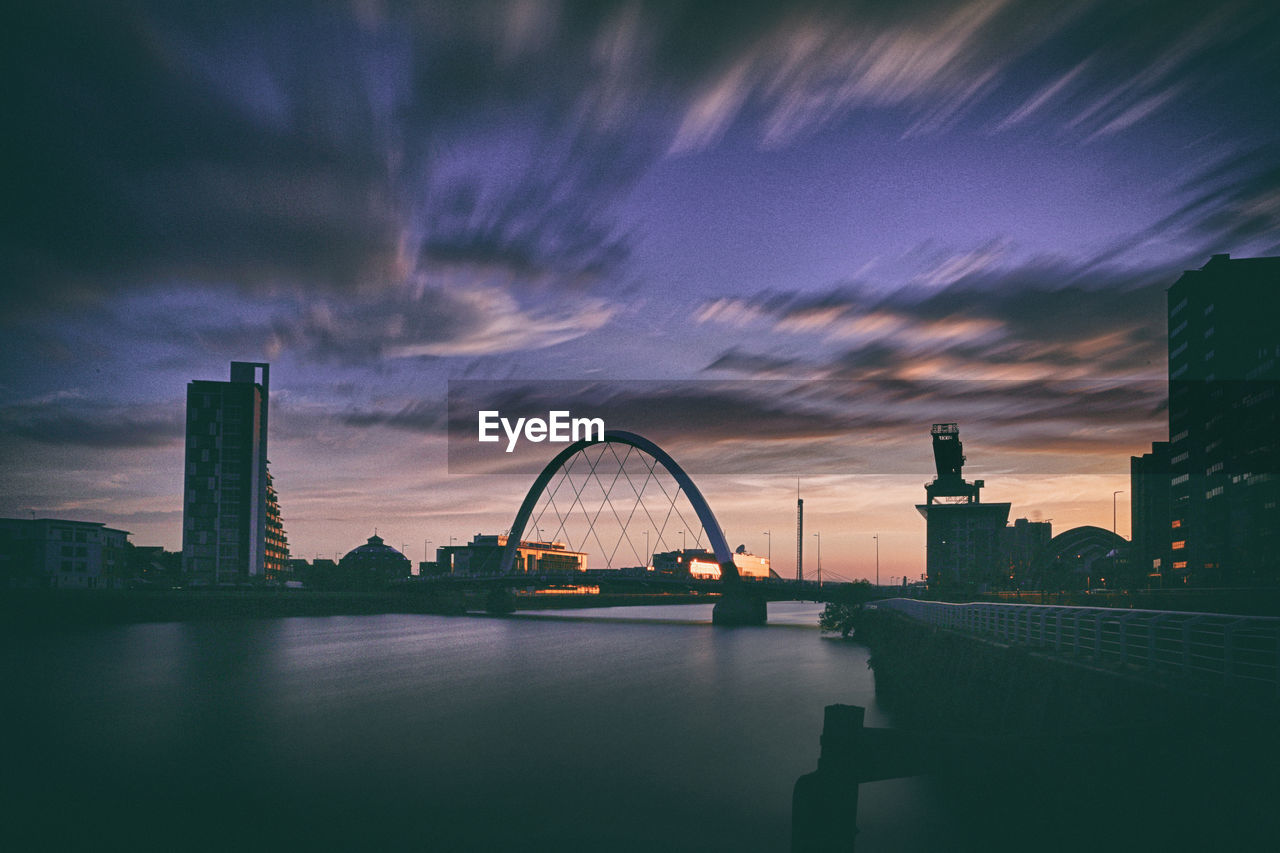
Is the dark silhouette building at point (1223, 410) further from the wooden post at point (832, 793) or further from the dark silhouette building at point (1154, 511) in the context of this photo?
the wooden post at point (832, 793)

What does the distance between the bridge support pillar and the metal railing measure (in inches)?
2996

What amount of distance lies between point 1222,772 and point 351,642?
8390 cm

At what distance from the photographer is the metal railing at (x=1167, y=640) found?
1199cm

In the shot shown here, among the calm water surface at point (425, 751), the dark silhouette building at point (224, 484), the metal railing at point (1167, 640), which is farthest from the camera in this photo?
the dark silhouette building at point (224, 484)

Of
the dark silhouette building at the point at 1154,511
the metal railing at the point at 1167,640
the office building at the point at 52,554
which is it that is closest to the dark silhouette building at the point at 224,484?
the office building at the point at 52,554

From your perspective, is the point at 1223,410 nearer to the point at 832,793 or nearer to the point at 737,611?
the point at 737,611

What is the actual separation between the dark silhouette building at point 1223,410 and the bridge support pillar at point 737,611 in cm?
5539

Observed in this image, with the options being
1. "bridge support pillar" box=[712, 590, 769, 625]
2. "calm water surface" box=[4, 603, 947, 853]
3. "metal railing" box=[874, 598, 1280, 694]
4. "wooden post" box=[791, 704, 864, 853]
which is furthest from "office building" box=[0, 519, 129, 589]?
"wooden post" box=[791, 704, 864, 853]

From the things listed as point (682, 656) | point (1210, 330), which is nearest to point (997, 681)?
point (682, 656)

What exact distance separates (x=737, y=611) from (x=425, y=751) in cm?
8598

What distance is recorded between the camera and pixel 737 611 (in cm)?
11388

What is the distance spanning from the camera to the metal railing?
12.0 m

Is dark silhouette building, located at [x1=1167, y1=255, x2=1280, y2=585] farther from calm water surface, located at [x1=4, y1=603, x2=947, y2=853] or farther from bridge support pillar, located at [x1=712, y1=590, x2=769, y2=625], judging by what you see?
calm water surface, located at [x1=4, y1=603, x2=947, y2=853]

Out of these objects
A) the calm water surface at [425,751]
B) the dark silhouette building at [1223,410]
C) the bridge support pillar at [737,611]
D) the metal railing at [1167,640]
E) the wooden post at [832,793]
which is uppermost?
the dark silhouette building at [1223,410]
